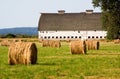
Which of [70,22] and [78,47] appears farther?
[70,22]

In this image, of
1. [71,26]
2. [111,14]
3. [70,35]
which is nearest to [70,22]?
[71,26]

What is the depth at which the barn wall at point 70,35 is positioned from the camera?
11050 centimetres

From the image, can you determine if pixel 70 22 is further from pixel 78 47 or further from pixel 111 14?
pixel 78 47

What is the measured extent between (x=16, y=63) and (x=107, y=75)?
6761mm

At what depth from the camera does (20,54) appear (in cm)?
2566

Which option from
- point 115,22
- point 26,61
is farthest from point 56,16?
point 26,61

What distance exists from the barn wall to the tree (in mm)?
57153

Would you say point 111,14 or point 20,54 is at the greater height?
point 111,14

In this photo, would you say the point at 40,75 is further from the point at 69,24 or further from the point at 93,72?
the point at 69,24

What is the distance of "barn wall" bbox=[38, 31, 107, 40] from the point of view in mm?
110500

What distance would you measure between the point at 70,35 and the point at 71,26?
2.11 meters

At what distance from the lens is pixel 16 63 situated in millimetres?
25984

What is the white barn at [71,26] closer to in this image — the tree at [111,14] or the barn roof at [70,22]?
the barn roof at [70,22]

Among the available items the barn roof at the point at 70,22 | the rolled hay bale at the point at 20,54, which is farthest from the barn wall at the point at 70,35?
the rolled hay bale at the point at 20,54
